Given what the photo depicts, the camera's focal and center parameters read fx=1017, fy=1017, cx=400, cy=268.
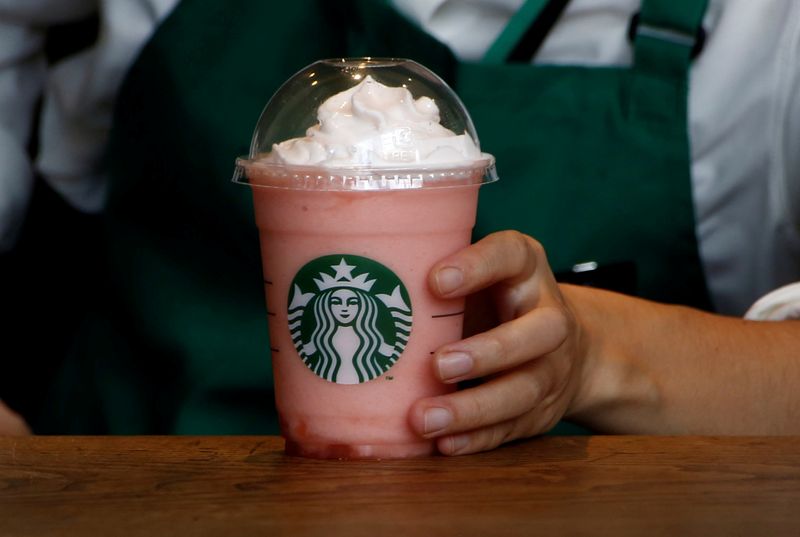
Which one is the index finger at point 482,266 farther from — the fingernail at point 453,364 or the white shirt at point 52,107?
the white shirt at point 52,107

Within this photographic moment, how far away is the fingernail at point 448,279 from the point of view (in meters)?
0.95

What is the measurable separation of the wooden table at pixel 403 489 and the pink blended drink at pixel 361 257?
2.0 inches

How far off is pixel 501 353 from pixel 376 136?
239 mm

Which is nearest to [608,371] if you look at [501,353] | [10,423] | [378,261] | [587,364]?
[587,364]

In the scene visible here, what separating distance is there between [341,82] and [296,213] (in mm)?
169

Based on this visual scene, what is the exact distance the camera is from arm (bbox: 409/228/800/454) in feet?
3.19

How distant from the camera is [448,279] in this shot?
951 mm

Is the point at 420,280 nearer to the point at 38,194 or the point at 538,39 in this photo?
the point at 538,39

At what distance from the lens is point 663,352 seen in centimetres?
125

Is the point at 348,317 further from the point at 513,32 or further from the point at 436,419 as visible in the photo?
the point at 513,32

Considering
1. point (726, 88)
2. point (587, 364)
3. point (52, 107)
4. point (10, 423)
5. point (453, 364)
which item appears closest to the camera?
point (453, 364)

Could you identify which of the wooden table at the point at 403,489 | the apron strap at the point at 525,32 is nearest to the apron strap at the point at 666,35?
the apron strap at the point at 525,32

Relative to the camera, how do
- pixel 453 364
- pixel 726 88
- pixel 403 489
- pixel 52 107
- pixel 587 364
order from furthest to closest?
1. pixel 52 107
2. pixel 726 88
3. pixel 587 364
4. pixel 453 364
5. pixel 403 489

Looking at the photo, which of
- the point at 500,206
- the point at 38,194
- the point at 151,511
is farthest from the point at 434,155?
the point at 38,194
